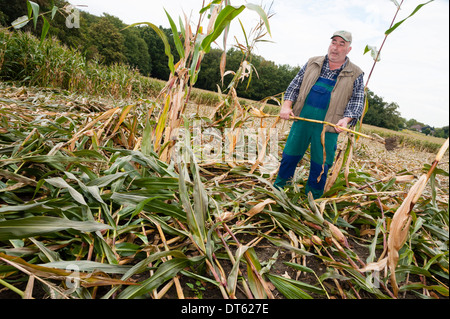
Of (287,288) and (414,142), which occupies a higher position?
(414,142)

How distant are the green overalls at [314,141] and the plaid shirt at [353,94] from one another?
0.07 meters

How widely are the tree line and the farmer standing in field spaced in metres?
13.3

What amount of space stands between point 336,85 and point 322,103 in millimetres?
165

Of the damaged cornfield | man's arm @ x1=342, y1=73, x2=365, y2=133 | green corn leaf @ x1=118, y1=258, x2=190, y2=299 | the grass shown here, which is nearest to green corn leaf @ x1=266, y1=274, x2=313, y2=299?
the damaged cornfield

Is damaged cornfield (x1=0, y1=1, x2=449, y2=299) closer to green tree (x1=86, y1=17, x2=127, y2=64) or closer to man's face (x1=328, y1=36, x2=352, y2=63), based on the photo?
man's face (x1=328, y1=36, x2=352, y2=63)

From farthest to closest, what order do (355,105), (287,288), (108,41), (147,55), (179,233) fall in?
(147,55)
(108,41)
(355,105)
(179,233)
(287,288)

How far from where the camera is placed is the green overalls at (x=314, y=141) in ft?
6.31

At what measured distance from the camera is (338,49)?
1811 millimetres

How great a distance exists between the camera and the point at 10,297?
2.35 feet

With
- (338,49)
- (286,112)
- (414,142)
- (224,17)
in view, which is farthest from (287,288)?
(414,142)

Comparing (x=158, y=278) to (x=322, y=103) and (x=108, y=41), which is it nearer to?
(x=322, y=103)
